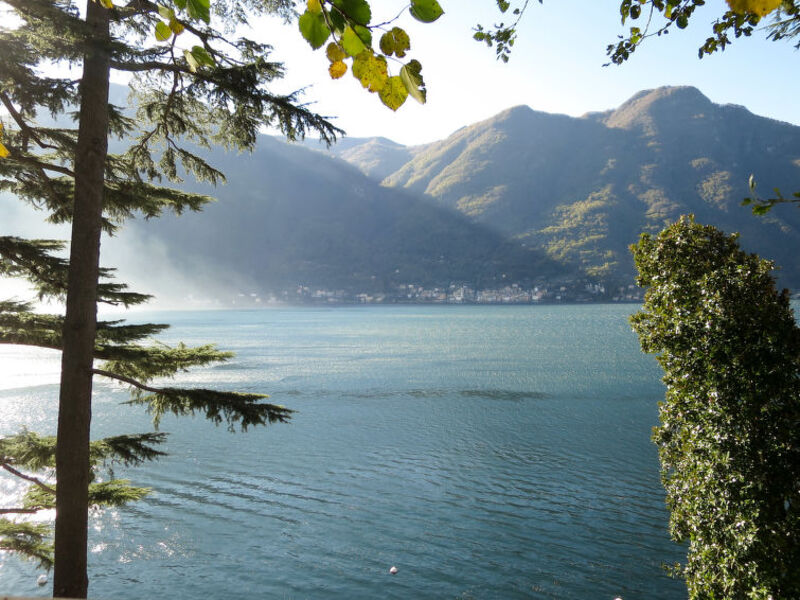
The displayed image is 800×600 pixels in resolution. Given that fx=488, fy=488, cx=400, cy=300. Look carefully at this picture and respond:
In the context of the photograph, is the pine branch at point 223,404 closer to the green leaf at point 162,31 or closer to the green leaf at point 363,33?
the green leaf at point 162,31

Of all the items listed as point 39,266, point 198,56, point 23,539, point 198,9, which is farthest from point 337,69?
point 23,539

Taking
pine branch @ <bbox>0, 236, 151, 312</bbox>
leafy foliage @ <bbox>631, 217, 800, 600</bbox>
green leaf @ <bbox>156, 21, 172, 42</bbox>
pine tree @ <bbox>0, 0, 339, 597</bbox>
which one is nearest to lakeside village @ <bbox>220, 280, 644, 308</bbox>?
leafy foliage @ <bbox>631, 217, 800, 600</bbox>

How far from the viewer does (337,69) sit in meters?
1.03

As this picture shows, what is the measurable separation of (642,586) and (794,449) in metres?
8.14

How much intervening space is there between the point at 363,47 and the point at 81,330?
5548 millimetres

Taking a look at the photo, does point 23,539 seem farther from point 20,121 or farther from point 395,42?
point 395,42

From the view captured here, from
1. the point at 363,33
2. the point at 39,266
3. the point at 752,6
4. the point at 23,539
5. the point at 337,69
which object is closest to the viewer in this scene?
the point at 752,6

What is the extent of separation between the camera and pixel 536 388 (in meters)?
38.4

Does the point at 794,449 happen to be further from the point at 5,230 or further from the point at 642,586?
the point at 5,230

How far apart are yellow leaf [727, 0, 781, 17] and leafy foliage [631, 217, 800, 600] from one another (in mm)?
7008

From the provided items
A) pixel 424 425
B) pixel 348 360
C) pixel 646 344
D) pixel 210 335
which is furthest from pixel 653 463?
pixel 210 335

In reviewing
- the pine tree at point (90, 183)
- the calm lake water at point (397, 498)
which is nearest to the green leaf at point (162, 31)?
the pine tree at point (90, 183)

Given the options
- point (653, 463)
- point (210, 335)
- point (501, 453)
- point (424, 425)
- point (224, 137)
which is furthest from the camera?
point (210, 335)

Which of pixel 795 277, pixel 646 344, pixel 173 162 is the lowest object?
pixel 646 344
